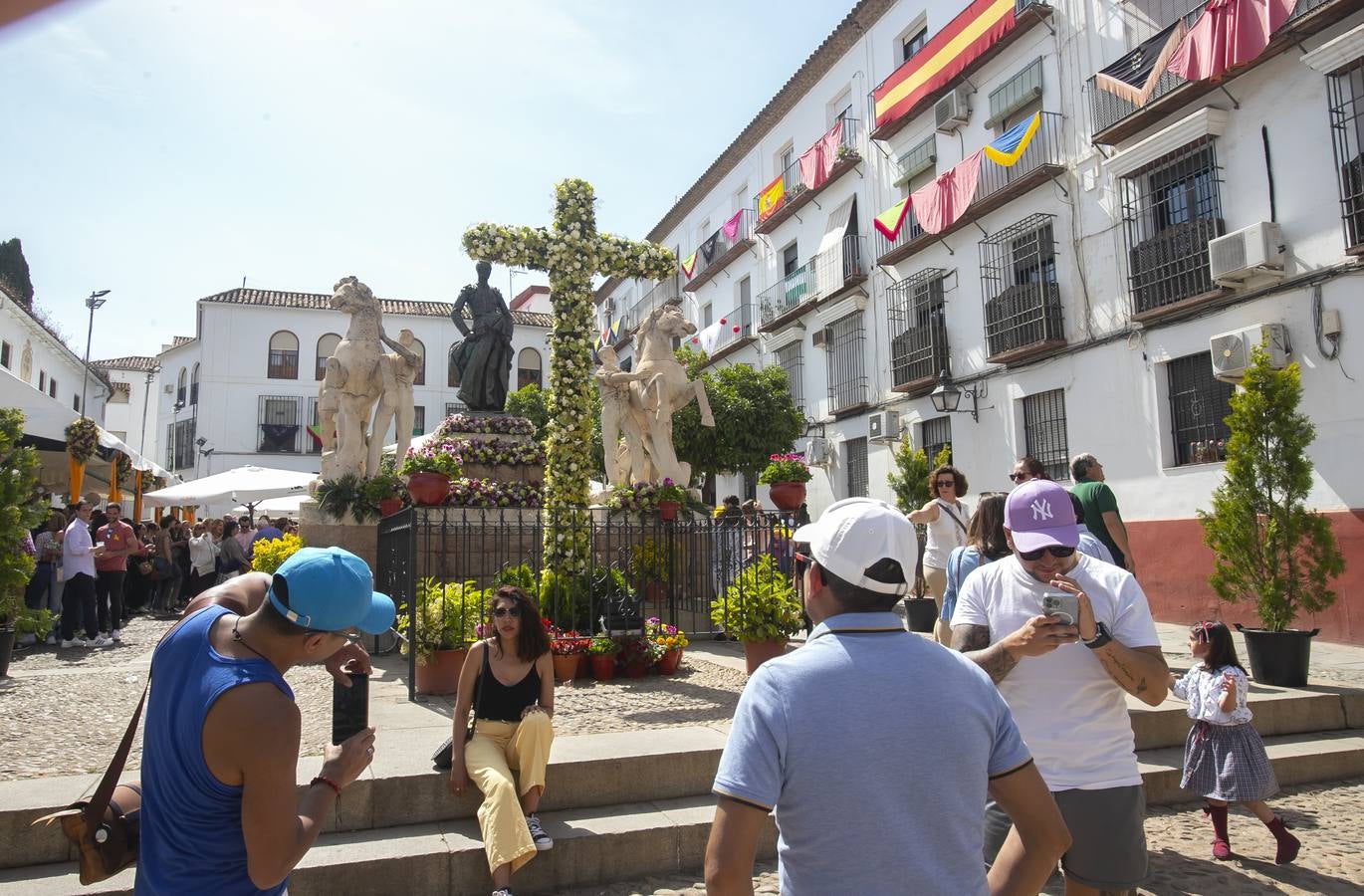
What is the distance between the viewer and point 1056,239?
1553 cm

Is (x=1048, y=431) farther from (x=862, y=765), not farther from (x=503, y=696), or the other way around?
(x=862, y=765)

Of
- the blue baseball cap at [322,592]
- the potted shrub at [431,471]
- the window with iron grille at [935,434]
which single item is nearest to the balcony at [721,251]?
the window with iron grille at [935,434]

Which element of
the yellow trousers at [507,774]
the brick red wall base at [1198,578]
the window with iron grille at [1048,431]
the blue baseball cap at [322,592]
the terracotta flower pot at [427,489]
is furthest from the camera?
the window with iron grille at [1048,431]

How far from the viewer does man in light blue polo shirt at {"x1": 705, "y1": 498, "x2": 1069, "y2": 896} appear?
1.66m

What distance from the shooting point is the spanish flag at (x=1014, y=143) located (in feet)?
50.5

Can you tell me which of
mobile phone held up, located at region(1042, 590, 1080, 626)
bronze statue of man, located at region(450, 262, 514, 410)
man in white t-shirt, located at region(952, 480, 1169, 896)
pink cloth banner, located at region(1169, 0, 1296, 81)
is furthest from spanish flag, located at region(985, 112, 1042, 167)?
mobile phone held up, located at region(1042, 590, 1080, 626)

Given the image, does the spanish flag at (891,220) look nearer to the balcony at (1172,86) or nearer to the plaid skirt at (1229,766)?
the balcony at (1172,86)

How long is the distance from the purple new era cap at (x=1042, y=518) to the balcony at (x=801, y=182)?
20.0 m

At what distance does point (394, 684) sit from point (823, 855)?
609 centimetres

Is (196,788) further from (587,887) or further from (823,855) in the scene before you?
(587,887)

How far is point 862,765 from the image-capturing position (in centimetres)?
167

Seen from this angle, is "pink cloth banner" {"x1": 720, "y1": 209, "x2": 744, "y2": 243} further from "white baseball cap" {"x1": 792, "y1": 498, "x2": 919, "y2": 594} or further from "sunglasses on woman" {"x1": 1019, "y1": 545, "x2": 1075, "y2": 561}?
"white baseball cap" {"x1": 792, "y1": 498, "x2": 919, "y2": 594}

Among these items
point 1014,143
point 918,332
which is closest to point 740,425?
point 918,332

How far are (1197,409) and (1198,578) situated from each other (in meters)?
2.38
